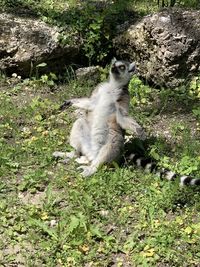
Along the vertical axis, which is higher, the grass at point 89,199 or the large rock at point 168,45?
the large rock at point 168,45

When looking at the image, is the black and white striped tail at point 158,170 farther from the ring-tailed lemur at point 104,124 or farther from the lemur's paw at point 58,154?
the lemur's paw at point 58,154

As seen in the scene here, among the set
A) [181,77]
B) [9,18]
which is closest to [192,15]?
[181,77]

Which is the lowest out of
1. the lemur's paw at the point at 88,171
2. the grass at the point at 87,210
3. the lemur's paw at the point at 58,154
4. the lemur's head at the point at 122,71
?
the grass at the point at 87,210

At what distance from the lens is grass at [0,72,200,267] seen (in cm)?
519

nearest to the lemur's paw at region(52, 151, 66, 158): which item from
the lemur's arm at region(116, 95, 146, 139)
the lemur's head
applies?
the lemur's arm at region(116, 95, 146, 139)

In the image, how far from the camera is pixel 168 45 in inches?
343

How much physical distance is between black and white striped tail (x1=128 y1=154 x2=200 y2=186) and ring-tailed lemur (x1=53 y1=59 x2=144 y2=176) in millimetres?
213

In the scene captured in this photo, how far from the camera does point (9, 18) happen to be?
9.37 m

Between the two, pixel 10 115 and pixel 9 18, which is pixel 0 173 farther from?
pixel 9 18

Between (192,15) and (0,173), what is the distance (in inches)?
172

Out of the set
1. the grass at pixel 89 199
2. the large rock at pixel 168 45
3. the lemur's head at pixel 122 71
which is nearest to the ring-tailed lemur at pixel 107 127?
the lemur's head at pixel 122 71

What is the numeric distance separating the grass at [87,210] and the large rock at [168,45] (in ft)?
5.61

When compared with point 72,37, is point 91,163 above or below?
below

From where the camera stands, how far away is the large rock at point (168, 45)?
28.6 feet
